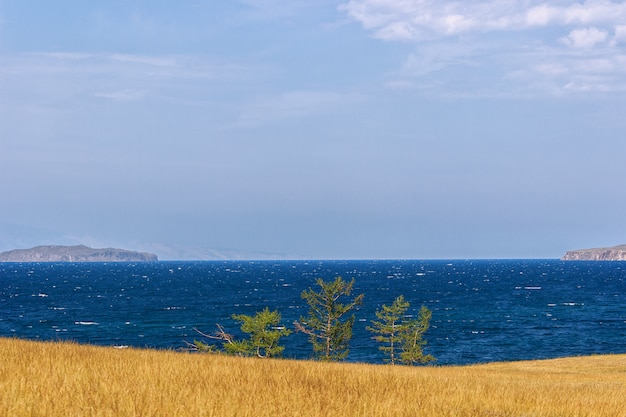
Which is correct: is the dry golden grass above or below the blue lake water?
above

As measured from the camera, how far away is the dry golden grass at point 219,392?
8.20 meters

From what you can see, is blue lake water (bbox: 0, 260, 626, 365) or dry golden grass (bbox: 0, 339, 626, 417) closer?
dry golden grass (bbox: 0, 339, 626, 417)

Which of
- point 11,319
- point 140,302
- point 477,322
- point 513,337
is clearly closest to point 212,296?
point 140,302

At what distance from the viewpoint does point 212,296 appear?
523ft

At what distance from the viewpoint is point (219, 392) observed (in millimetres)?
9547

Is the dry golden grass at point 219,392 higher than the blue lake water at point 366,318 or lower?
higher

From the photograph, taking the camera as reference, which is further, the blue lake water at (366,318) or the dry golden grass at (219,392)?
the blue lake water at (366,318)

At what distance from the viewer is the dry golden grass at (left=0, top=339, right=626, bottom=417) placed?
8.20m

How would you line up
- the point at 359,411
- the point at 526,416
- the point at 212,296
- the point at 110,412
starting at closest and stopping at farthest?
the point at 110,412, the point at 359,411, the point at 526,416, the point at 212,296

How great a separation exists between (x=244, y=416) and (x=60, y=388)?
2.80 m

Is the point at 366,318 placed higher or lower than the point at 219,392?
lower

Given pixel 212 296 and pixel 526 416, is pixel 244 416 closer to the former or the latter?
pixel 526 416

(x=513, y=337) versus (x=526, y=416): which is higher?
(x=526, y=416)

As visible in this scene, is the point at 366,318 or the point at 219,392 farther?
the point at 366,318
